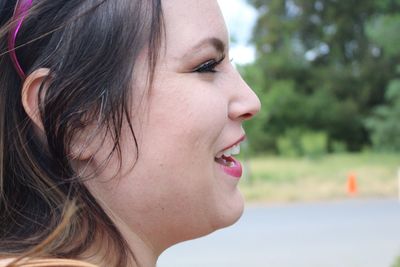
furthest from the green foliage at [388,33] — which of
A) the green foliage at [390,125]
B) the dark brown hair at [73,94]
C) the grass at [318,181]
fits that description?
the dark brown hair at [73,94]

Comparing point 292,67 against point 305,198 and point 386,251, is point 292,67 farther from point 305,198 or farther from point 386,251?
point 386,251

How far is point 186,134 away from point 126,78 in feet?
0.47

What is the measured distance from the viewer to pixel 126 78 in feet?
3.33

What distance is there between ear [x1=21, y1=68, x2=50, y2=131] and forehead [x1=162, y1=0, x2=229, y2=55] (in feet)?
0.74

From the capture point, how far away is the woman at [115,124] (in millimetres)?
1009

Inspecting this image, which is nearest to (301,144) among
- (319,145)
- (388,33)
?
(319,145)

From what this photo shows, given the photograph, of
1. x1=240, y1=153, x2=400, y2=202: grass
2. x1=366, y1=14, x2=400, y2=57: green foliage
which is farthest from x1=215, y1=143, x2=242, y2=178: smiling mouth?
x1=366, y1=14, x2=400, y2=57: green foliage

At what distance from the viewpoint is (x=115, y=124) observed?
1.00m

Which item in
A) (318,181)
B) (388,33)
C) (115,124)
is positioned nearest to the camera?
(115,124)

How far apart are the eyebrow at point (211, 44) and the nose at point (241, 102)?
0.22 ft

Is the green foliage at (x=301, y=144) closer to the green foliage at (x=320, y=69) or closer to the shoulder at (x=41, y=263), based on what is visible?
the green foliage at (x=320, y=69)

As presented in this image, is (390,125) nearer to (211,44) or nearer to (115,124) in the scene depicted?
(211,44)

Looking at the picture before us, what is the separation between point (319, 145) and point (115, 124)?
18870 mm

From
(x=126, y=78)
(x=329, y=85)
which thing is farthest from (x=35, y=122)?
(x=329, y=85)
